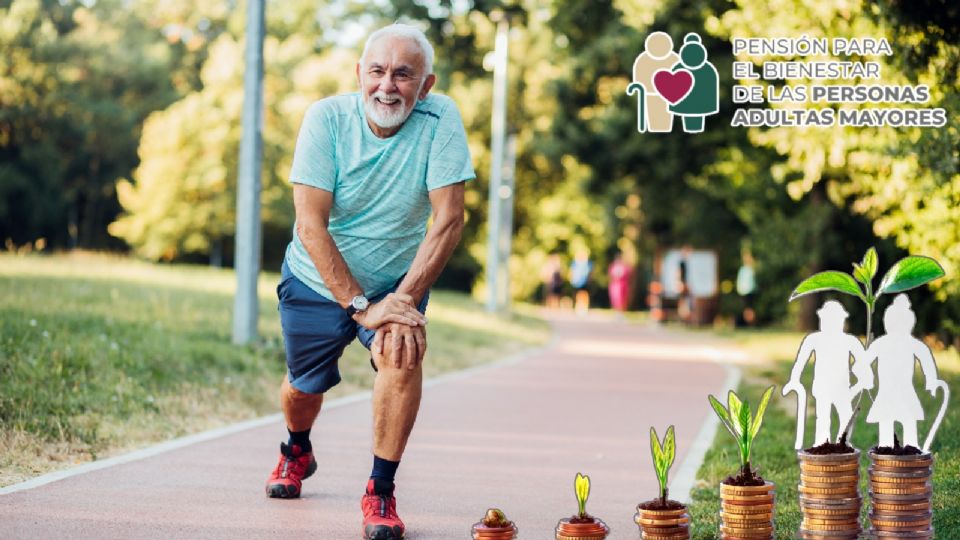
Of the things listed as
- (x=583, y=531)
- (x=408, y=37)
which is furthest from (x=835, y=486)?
(x=408, y=37)

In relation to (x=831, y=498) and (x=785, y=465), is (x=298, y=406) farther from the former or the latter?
(x=785, y=465)

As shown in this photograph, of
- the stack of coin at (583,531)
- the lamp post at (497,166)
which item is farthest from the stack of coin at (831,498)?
the lamp post at (497,166)

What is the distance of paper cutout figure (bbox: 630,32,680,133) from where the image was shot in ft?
50.3

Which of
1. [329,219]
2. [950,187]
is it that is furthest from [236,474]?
[950,187]

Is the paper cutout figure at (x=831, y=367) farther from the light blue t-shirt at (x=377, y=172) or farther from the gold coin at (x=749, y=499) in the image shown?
the light blue t-shirt at (x=377, y=172)

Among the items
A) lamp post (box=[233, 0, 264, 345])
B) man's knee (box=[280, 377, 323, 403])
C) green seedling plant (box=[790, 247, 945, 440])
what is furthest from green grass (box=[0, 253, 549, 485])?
green seedling plant (box=[790, 247, 945, 440])

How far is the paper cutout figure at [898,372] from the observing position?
5.20 meters

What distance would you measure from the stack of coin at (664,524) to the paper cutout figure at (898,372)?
757 millimetres

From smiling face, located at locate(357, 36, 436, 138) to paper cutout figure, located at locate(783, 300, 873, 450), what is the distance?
1.87m

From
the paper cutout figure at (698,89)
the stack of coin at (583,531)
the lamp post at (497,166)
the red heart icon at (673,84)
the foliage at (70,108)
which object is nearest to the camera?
the stack of coin at (583,531)

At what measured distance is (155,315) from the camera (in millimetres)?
14914

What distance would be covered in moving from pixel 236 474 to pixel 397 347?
7.78 feet

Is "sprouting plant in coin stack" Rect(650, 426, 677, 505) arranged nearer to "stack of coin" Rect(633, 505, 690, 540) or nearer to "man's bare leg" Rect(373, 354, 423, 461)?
"stack of coin" Rect(633, 505, 690, 540)

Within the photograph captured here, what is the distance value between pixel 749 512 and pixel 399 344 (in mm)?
1551
